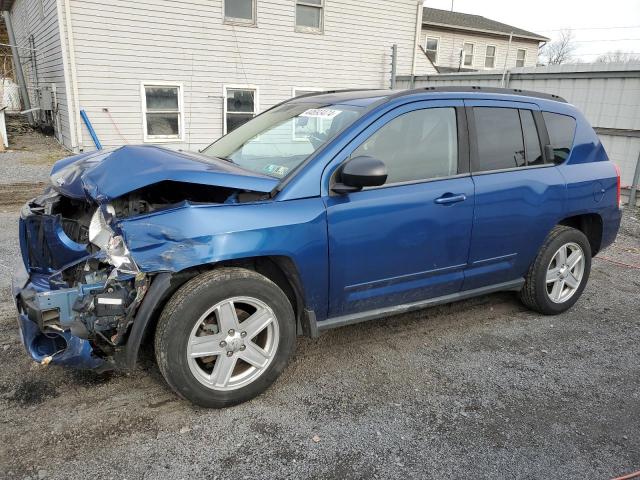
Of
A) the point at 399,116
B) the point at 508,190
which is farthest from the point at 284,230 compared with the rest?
the point at 508,190

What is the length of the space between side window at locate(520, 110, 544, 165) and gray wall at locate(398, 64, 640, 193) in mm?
5838

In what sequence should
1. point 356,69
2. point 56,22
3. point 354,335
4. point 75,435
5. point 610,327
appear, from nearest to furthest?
point 75,435
point 354,335
point 610,327
point 56,22
point 356,69

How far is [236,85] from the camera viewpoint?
12242 millimetres

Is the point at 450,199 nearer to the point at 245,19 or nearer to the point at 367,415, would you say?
the point at 367,415

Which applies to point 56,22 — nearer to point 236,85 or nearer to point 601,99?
point 236,85

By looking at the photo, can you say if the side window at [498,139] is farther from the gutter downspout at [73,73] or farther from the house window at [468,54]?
the house window at [468,54]

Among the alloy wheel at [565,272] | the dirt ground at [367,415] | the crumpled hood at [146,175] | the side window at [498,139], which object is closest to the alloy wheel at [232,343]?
the dirt ground at [367,415]

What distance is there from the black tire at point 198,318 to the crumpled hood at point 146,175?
504 mm

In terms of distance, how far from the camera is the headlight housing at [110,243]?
2527 mm

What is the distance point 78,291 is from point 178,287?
1.63 feet

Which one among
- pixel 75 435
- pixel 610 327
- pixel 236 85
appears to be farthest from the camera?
pixel 236 85

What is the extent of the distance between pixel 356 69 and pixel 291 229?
12135 millimetres

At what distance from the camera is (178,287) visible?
8.93 ft

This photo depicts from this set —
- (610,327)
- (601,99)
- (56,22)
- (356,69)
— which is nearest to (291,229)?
(610,327)
